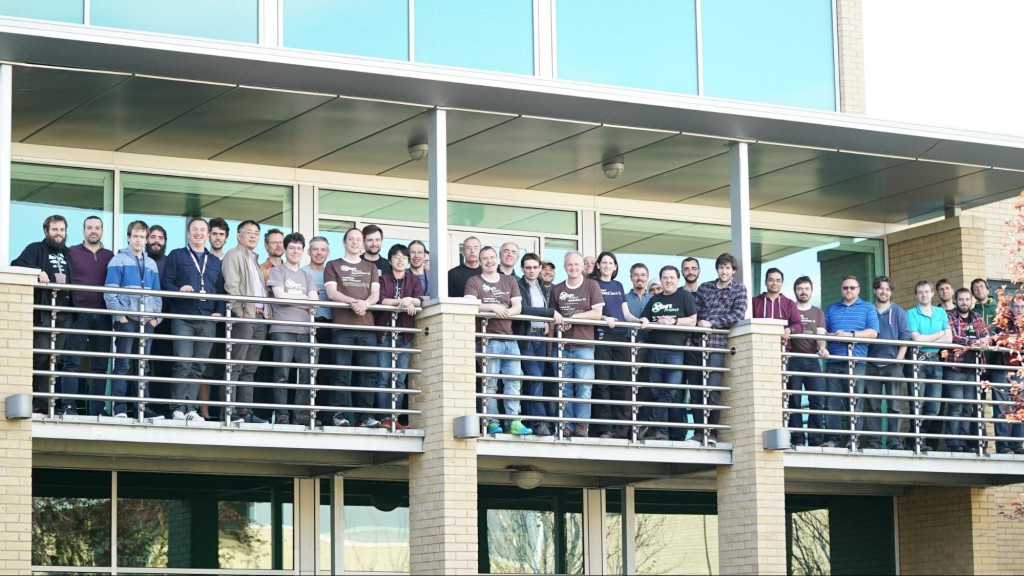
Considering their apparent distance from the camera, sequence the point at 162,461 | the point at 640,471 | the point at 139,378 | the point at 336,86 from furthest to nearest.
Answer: the point at 640,471, the point at 162,461, the point at 336,86, the point at 139,378

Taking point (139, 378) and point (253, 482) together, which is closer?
point (139, 378)

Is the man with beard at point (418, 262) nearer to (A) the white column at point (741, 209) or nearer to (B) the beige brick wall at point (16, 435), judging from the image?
(A) the white column at point (741, 209)

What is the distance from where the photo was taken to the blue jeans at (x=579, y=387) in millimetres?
15445

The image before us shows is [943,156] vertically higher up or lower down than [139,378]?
higher up

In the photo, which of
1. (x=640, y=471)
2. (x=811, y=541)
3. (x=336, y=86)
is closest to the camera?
(x=336, y=86)

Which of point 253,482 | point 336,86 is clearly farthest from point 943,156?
point 253,482

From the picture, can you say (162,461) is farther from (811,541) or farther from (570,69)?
(811,541)

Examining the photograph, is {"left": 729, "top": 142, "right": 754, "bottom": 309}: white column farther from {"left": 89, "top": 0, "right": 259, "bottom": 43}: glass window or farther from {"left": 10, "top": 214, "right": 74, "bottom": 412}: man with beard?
{"left": 10, "top": 214, "right": 74, "bottom": 412}: man with beard

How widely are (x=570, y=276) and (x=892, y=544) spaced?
7050 millimetres

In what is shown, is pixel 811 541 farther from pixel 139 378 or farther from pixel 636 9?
pixel 139 378

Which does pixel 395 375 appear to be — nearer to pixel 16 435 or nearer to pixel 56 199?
pixel 16 435

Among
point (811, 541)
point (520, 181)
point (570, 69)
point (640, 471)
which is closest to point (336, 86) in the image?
point (570, 69)

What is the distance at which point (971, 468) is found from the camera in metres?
17.3

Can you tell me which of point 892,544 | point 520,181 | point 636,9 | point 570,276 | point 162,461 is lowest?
point 892,544
